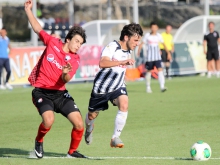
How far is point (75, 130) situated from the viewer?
9414 mm

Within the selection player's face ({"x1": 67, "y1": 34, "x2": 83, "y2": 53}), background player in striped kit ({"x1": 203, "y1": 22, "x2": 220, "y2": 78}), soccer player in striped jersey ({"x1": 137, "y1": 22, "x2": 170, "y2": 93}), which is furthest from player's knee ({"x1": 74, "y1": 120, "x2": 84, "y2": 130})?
background player in striped kit ({"x1": 203, "y1": 22, "x2": 220, "y2": 78})

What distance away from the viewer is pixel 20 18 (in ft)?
183

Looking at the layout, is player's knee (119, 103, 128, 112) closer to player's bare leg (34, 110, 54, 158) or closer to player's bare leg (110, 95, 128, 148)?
player's bare leg (110, 95, 128, 148)

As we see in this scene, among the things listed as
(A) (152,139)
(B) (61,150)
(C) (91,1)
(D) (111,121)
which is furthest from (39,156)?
(C) (91,1)

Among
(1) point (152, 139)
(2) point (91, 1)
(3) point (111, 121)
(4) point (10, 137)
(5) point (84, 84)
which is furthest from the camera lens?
(2) point (91, 1)

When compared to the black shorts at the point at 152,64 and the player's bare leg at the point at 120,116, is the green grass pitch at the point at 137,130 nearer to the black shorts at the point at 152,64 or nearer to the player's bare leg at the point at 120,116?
the player's bare leg at the point at 120,116

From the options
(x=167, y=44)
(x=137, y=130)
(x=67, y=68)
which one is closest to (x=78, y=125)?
(x=67, y=68)

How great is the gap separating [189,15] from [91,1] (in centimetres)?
1114

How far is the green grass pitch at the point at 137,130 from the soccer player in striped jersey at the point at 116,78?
605 millimetres

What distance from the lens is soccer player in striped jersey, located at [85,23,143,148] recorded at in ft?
32.4

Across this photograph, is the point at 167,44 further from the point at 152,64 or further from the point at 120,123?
the point at 120,123

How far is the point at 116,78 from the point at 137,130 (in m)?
2.60

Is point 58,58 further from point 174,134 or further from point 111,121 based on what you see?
point 111,121

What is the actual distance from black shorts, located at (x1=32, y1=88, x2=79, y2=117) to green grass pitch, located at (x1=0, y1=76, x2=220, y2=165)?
2.48ft
